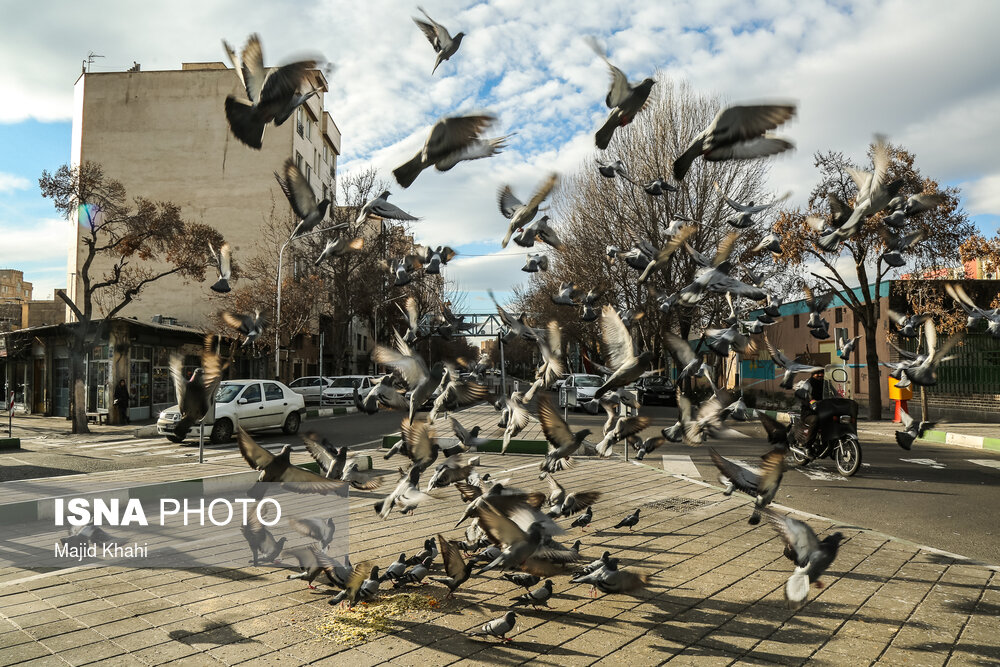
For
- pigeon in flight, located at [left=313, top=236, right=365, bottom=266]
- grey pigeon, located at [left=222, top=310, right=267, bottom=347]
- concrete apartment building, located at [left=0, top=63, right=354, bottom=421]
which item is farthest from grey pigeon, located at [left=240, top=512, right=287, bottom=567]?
concrete apartment building, located at [left=0, top=63, right=354, bottom=421]

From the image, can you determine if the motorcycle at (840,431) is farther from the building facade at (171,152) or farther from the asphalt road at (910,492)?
the building facade at (171,152)

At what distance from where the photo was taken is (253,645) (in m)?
3.66

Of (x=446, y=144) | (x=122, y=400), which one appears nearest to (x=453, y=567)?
(x=446, y=144)

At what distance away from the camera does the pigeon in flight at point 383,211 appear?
426cm

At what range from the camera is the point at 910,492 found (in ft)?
28.7

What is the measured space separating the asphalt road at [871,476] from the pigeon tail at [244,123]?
21.6 ft

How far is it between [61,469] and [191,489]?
4293 millimetres

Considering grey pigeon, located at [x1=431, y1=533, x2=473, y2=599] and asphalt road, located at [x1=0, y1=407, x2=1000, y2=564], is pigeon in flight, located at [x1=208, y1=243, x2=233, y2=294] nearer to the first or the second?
grey pigeon, located at [x1=431, y1=533, x2=473, y2=599]

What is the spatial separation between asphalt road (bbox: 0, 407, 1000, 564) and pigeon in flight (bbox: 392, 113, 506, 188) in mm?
5595

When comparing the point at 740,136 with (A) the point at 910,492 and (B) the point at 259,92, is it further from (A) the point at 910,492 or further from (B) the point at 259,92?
(A) the point at 910,492

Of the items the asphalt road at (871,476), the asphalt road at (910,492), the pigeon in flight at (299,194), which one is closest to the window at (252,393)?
the asphalt road at (871,476)

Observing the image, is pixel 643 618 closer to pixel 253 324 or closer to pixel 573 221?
pixel 253 324

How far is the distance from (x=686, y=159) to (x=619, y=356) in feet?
4.60

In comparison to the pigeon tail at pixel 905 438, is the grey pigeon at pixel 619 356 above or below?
above
